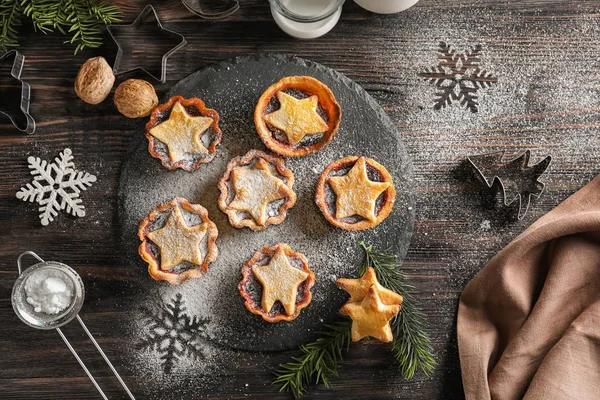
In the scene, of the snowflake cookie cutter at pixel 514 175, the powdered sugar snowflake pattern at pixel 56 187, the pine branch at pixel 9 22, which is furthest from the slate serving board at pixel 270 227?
the pine branch at pixel 9 22

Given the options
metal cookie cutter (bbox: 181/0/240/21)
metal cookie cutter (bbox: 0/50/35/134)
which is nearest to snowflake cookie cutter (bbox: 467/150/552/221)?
metal cookie cutter (bbox: 181/0/240/21)

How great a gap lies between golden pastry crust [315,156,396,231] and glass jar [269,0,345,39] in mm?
476

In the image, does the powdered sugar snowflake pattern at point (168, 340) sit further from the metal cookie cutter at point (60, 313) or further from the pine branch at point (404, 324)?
the pine branch at point (404, 324)

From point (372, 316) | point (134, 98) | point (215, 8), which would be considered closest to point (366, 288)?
point (372, 316)

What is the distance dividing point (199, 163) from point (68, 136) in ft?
1.65

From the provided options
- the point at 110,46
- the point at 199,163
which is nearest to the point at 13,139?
the point at 110,46

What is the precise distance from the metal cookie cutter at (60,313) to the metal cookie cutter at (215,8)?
3.35ft

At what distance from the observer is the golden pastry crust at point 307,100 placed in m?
2.18

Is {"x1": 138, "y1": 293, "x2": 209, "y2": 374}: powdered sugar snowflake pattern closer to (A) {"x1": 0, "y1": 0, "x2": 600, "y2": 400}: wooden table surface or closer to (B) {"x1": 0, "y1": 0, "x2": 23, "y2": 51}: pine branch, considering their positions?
(A) {"x1": 0, "y1": 0, "x2": 600, "y2": 400}: wooden table surface

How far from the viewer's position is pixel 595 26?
232 centimetres

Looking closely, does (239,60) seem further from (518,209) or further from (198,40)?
(518,209)

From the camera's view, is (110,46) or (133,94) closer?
(133,94)

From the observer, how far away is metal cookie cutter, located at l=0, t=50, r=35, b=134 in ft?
7.30

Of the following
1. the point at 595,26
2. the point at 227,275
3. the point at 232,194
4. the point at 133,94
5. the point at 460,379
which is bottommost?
the point at 460,379
